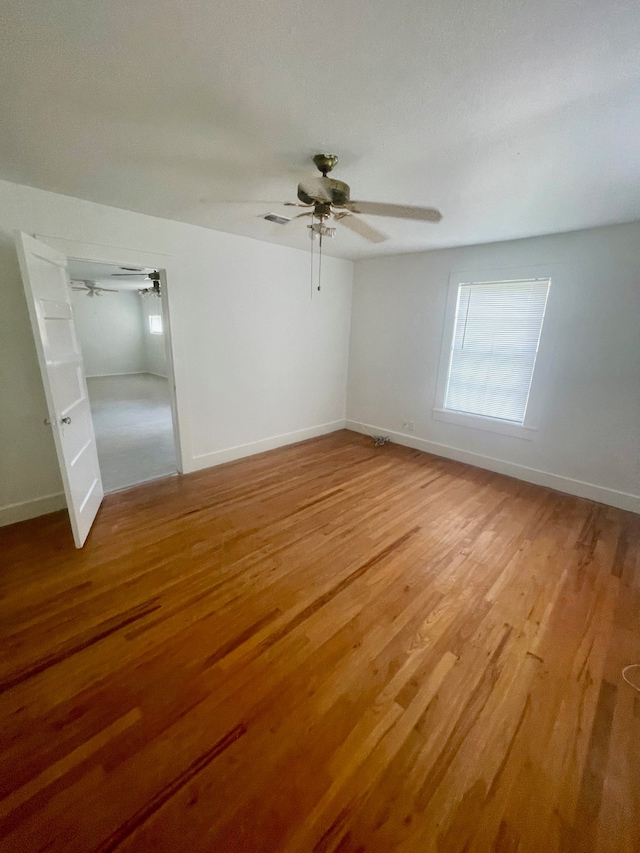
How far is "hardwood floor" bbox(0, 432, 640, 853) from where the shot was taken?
1.11 meters

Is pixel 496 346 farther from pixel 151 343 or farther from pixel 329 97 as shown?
pixel 151 343

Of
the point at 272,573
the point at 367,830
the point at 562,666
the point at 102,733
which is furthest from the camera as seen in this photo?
the point at 272,573

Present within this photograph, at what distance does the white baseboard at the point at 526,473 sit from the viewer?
3188 millimetres

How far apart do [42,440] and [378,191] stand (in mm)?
3273

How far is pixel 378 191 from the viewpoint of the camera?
2307 millimetres

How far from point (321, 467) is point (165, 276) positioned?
2.58 metres

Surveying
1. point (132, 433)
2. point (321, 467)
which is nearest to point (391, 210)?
point (321, 467)

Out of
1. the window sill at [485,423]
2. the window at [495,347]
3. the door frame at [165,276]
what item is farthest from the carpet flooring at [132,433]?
the window at [495,347]

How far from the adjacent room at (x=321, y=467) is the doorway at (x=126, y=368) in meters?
0.17

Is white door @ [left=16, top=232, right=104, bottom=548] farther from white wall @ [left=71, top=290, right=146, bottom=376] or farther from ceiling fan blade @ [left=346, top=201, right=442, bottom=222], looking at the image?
white wall @ [left=71, top=290, right=146, bottom=376]

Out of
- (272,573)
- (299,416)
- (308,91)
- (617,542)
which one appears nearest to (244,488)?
(272,573)

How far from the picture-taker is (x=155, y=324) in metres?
10.0

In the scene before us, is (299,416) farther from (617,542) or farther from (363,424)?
(617,542)

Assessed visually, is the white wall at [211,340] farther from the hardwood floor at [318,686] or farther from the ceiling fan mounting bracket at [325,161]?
the ceiling fan mounting bracket at [325,161]
